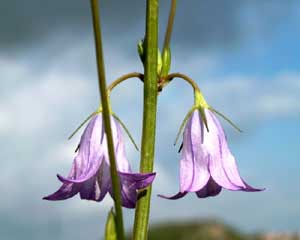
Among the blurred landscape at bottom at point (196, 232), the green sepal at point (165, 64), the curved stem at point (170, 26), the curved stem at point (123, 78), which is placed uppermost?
the curved stem at point (170, 26)

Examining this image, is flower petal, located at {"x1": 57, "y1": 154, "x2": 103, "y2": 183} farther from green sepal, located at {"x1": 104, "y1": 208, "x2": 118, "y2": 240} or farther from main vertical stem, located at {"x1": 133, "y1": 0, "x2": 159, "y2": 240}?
green sepal, located at {"x1": 104, "y1": 208, "x2": 118, "y2": 240}

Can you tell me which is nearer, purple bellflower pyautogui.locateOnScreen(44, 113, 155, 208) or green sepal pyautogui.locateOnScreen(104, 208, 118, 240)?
green sepal pyautogui.locateOnScreen(104, 208, 118, 240)

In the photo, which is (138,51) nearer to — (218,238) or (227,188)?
(227,188)

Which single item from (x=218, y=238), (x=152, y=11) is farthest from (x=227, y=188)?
(x=218, y=238)

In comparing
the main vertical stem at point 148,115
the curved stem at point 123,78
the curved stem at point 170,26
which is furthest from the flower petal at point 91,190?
the curved stem at point 170,26

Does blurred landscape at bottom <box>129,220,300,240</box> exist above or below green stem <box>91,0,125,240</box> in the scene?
below

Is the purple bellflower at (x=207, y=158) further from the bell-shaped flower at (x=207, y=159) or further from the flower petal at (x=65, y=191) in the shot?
the flower petal at (x=65, y=191)

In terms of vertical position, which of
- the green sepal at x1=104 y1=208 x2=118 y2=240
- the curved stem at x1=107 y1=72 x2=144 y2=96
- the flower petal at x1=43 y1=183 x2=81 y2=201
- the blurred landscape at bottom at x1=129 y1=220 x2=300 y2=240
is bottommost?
the blurred landscape at bottom at x1=129 y1=220 x2=300 y2=240

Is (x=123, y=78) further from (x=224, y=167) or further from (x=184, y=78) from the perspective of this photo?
(x=224, y=167)

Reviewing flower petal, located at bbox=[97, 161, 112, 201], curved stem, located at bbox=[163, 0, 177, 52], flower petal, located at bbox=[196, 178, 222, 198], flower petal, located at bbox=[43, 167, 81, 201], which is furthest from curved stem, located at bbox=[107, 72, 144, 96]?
flower petal, located at bbox=[196, 178, 222, 198]
